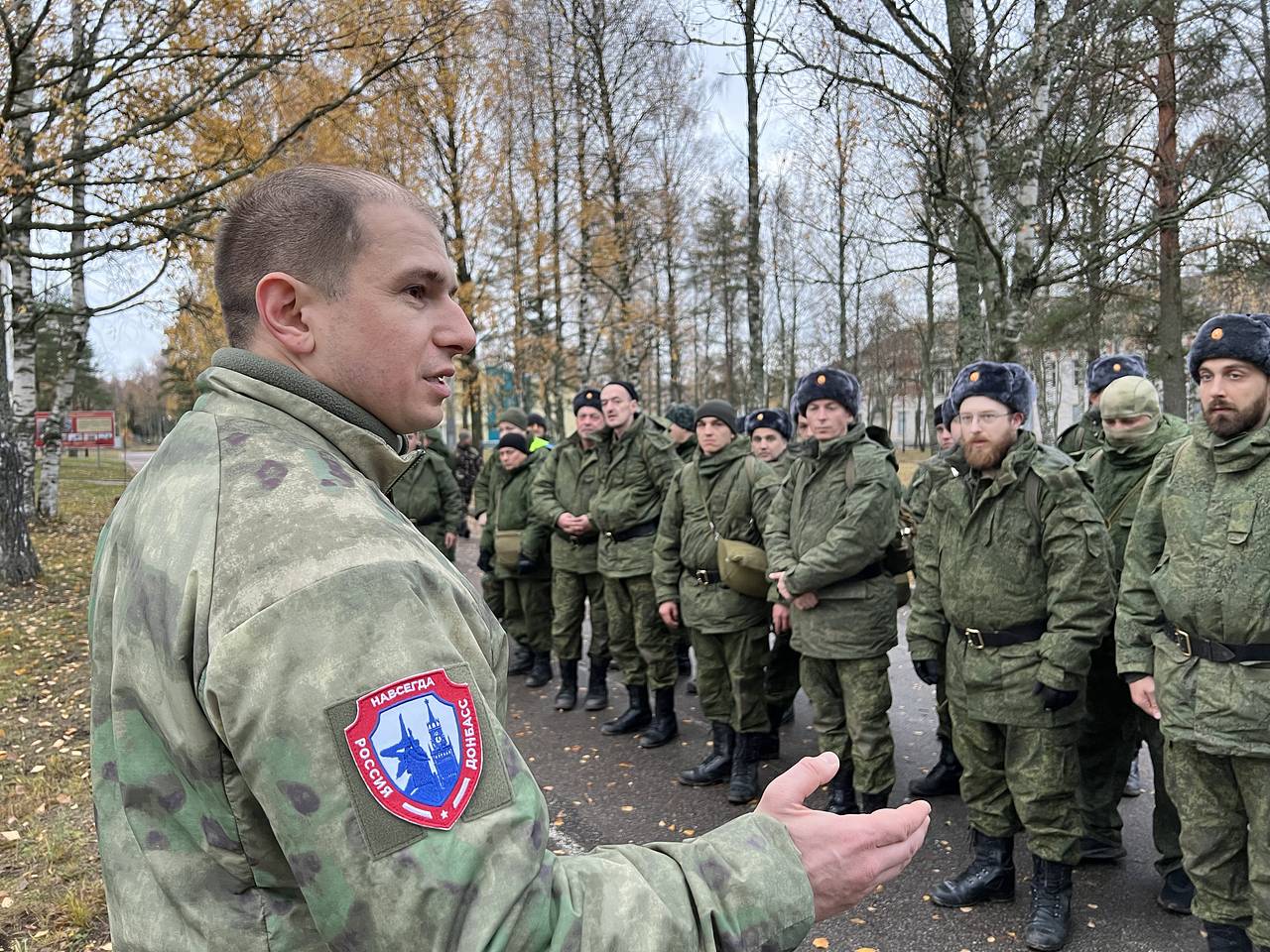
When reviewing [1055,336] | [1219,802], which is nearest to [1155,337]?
[1055,336]

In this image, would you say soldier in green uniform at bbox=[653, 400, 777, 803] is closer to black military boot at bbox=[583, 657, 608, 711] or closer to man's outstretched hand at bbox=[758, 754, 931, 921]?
black military boot at bbox=[583, 657, 608, 711]

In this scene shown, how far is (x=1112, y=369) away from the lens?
588cm

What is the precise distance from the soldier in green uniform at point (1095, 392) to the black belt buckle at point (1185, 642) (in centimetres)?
216

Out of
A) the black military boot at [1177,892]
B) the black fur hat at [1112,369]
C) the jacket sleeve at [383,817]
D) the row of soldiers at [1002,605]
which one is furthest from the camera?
the black fur hat at [1112,369]

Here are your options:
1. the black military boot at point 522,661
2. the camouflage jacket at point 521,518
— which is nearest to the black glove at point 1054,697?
the camouflage jacket at point 521,518

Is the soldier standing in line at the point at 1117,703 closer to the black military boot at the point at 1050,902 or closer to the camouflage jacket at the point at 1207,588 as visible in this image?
the black military boot at the point at 1050,902

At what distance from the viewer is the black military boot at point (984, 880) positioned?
404 centimetres

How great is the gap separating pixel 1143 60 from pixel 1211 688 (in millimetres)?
7136

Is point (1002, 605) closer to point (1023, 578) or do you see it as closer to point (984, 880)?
point (1023, 578)

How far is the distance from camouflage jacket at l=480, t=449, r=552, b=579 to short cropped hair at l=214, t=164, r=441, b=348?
6.53m

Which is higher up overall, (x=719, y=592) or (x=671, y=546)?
(x=671, y=546)

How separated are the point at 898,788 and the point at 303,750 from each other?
5107 mm

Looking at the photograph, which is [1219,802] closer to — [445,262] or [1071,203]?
[445,262]

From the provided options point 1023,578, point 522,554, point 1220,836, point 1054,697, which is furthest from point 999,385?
point 522,554
